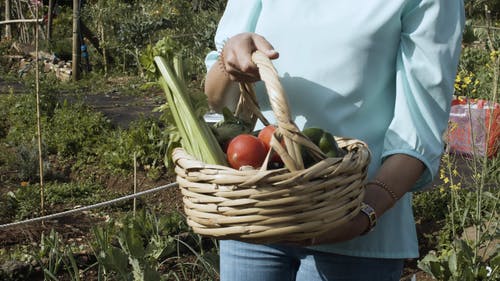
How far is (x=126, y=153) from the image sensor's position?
583 centimetres

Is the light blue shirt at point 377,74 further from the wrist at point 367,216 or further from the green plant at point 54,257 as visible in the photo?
the green plant at point 54,257

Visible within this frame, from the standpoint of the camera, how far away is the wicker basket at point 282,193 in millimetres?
1243

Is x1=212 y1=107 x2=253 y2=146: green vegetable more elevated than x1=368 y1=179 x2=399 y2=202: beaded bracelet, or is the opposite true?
x1=212 y1=107 x2=253 y2=146: green vegetable

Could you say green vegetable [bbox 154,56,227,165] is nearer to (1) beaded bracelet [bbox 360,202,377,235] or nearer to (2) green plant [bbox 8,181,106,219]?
(1) beaded bracelet [bbox 360,202,377,235]

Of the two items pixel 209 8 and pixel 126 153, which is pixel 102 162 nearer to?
pixel 126 153

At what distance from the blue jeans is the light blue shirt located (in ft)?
0.10

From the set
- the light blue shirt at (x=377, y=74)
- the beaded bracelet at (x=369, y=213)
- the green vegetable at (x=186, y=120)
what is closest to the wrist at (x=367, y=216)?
the beaded bracelet at (x=369, y=213)

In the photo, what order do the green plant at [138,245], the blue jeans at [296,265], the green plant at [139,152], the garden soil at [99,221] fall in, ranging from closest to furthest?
the blue jeans at [296,265], the green plant at [138,245], the garden soil at [99,221], the green plant at [139,152]

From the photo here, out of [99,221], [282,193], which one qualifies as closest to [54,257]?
[99,221]

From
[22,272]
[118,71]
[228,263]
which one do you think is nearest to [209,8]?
[118,71]

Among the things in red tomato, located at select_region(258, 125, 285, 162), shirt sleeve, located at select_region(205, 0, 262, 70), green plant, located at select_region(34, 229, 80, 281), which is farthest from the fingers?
green plant, located at select_region(34, 229, 80, 281)

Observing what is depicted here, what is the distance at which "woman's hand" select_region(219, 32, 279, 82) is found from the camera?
1.38 metres

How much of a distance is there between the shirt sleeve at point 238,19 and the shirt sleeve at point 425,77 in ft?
1.17

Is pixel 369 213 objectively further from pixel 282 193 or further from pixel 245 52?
pixel 245 52
